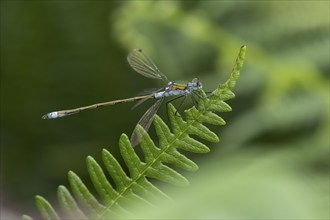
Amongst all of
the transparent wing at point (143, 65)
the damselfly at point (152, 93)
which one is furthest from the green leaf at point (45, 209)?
the transparent wing at point (143, 65)

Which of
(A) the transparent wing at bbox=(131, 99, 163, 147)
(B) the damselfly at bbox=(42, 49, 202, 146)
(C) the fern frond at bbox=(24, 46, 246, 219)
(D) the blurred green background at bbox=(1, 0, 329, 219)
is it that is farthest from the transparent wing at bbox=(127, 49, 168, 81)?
(D) the blurred green background at bbox=(1, 0, 329, 219)

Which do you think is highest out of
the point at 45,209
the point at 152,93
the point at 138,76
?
the point at 138,76

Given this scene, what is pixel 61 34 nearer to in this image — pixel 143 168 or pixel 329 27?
pixel 329 27

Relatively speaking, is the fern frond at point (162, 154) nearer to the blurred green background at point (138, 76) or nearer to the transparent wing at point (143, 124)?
the transparent wing at point (143, 124)

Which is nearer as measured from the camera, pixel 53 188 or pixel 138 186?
pixel 138 186

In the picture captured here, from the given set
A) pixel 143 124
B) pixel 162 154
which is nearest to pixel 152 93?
pixel 143 124

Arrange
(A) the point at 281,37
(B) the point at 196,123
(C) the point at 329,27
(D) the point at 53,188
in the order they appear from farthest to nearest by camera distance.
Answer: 1. (D) the point at 53,188
2. (A) the point at 281,37
3. (C) the point at 329,27
4. (B) the point at 196,123

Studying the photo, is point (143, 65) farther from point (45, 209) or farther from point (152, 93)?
point (45, 209)

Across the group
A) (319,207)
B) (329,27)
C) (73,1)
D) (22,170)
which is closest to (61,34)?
(73,1)
